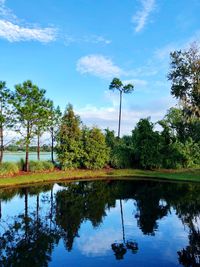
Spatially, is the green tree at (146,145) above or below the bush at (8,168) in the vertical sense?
above

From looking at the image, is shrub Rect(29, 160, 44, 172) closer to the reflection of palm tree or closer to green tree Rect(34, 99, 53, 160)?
green tree Rect(34, 99, 53, 160)

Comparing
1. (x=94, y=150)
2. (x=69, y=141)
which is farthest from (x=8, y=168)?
(x=94, y=150)

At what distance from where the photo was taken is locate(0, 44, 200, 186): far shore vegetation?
29156 mm

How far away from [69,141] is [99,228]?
22234 millimetres

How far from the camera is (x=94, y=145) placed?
115ft

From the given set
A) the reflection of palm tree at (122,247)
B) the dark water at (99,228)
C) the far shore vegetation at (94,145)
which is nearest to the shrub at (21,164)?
the far shore vegetation at (94,145)

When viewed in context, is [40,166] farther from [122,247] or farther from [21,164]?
[122,247]

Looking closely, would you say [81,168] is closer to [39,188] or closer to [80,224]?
[39,188]

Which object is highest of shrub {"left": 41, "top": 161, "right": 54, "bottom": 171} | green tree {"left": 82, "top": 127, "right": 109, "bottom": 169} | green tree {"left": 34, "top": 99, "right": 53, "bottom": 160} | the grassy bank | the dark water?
green tree {"left": 34, "top": 99, "right": 53, "bottom": 160}

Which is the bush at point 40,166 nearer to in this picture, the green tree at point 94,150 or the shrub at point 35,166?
the shrub at point 35,166

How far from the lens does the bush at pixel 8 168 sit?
86.5ft

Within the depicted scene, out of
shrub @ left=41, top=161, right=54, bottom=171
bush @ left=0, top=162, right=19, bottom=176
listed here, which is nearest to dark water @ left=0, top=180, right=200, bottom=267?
bush @ left=0, top=162, right=19, bottom=176

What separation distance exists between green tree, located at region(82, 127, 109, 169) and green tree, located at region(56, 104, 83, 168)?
0.82 metres

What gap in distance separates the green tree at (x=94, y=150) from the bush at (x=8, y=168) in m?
8.76
